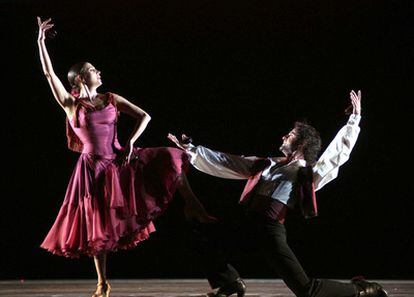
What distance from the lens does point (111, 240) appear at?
3.48 metres

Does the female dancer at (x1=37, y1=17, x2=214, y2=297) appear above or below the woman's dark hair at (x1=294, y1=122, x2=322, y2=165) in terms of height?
below

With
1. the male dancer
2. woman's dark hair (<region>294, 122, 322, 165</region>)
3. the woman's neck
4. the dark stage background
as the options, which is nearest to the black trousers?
the male dancer

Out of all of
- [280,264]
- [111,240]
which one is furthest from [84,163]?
[280,264]

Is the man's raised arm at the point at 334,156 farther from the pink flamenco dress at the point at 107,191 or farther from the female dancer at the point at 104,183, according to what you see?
the pink flamenco dress at the point at 107,191

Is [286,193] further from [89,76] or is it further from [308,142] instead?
[89,76]

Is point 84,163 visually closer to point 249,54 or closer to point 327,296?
point 327,296

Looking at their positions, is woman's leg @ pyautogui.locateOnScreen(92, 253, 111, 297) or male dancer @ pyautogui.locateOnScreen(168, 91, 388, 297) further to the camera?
woman's leg @ pyautogui.locateOnScreen(92, 253, 111, 297)

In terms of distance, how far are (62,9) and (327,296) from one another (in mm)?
3167

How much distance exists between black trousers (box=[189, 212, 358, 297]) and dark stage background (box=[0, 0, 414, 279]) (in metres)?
1.91

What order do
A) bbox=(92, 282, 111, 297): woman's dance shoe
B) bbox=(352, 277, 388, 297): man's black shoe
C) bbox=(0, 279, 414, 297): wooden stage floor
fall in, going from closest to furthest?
bbox=(352, 277, 388, 297): man's black shoe, bbox=(92, 282, 111, 297): woman's dance shoe, bbox=(0, 279, 414, 297): wooden stage floor

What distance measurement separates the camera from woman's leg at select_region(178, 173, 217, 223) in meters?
3.46

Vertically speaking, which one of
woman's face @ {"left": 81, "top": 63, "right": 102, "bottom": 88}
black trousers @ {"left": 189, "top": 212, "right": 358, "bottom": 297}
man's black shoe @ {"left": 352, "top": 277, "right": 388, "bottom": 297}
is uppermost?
woman's face @ {"left": 81, "top": 63, "right": 102, "bottom": 88}

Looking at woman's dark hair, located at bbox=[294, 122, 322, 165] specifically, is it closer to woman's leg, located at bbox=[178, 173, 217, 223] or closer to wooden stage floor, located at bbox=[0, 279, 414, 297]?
woman's leg, located at bbox=[178, 173, 217, 223]

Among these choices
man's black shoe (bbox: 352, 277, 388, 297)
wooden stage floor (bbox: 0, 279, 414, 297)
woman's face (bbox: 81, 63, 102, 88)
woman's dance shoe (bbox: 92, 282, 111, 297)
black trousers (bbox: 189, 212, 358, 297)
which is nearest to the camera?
black trousers (bbox: 189, 212, 358, 297)
